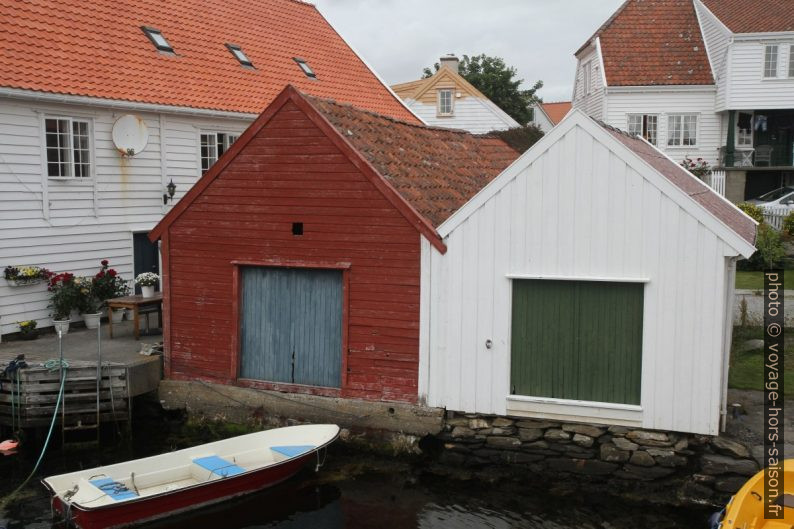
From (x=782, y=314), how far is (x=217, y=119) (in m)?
14.5

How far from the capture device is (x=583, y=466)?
11.2 m

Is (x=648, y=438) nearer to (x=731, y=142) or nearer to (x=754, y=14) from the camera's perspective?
(x=731, y=142)

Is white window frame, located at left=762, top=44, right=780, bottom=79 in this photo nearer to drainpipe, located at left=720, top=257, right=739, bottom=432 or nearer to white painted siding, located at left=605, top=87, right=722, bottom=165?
white painted siding, located at left=605, top=87, right=722, bottom=165

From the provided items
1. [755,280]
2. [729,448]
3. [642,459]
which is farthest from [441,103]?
[729,448]

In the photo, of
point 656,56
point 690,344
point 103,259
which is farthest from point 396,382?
point 656,56

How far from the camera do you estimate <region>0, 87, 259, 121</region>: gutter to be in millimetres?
15352

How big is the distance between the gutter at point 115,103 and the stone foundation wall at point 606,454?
10.5 m

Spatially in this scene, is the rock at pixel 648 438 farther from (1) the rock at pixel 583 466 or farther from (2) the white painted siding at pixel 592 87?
(2) the white painted siding at pixel 592 87

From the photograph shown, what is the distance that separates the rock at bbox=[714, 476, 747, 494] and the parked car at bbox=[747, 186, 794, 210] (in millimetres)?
19655

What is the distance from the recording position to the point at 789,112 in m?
33.5

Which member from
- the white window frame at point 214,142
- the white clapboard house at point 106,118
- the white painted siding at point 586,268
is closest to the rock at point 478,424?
the white painted siding at point 586,268

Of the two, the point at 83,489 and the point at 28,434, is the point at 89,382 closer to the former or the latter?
the point at 28,434

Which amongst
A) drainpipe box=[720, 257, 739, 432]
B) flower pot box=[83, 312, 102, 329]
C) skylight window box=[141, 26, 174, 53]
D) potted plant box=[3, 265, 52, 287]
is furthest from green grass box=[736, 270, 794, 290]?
potted plant box=[3, 265, 52, 287]

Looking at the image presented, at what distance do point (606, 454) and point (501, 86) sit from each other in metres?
49.1
